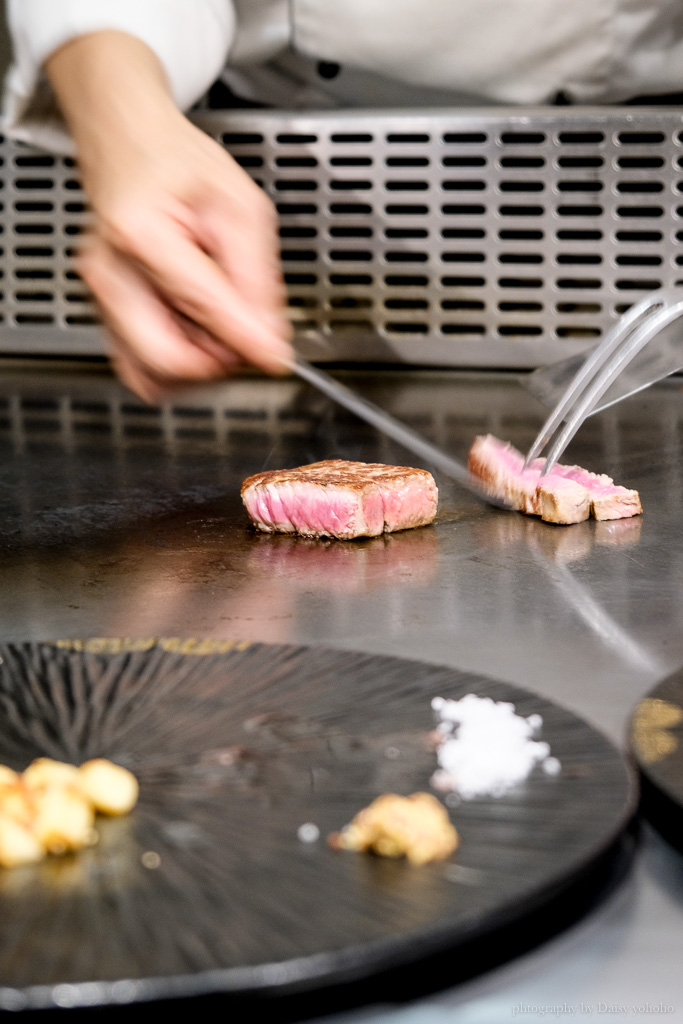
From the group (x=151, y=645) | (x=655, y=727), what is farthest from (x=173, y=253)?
(x=655, y=727)

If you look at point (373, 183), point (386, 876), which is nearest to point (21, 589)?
point (386, 876)

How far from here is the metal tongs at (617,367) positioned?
1.54 meters

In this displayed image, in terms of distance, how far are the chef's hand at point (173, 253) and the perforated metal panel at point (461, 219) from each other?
3.64 ft

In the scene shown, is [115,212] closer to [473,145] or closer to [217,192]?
[217,192]

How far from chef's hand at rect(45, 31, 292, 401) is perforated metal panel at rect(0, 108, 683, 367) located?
111 cm

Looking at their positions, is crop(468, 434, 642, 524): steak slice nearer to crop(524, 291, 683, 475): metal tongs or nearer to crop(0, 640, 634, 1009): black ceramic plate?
crop(524, 291, 683, 475): metal tongs

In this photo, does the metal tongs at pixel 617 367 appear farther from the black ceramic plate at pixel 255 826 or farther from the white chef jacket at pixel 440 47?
the white chef jacket at pixel 440 47

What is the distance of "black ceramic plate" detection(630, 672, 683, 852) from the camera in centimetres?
67

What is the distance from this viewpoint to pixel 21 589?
4.04 feet

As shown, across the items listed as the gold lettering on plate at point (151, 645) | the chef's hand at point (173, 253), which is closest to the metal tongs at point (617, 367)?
the chef's hand at point (173, 253)

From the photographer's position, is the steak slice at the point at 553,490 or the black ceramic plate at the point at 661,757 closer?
the black ceramic plate at the point at 661,757

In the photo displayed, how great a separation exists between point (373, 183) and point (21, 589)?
5.17 ft

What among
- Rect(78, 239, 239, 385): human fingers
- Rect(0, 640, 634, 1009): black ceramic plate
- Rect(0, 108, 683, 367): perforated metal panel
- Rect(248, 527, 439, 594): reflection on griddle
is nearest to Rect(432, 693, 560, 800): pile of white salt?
Rect(0, 640, 634, 1009): black ceramic plate

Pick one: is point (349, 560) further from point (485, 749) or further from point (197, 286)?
point (485, 749)
